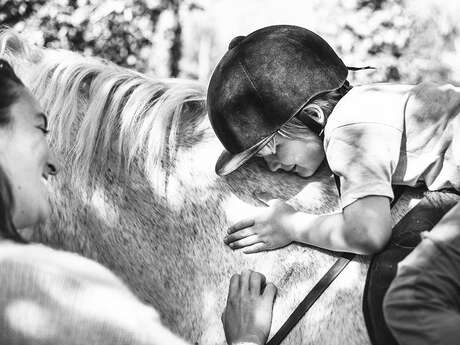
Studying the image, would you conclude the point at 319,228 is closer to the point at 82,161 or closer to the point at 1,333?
the point at 82,161

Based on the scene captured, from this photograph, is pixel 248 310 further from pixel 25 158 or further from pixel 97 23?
pixel 97 23

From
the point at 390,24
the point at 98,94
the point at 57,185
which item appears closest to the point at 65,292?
the point at 57,185

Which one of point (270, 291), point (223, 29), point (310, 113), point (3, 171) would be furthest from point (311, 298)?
point (223, 29)

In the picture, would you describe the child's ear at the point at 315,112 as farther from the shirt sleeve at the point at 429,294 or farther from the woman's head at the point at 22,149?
the woman's head at the point at 22,149

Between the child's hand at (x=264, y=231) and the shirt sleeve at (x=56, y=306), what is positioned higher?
the shirt sleeve at (x=56, y=306)

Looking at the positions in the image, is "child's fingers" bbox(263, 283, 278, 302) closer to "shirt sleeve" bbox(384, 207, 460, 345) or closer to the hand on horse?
the hand on horse

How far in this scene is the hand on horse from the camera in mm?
1949

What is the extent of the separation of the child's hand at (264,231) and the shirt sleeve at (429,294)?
0.44 meters

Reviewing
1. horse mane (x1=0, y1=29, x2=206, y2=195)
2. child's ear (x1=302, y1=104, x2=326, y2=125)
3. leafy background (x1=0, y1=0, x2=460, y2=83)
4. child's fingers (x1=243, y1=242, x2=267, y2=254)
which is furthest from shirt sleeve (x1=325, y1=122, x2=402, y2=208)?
leafy background (x1=0, y1=0, x2=460, y2=83)

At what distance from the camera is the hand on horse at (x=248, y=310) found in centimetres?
195

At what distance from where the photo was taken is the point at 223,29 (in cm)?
620

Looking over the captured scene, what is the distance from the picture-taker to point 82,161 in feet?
6.93

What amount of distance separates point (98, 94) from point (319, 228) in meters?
0.93

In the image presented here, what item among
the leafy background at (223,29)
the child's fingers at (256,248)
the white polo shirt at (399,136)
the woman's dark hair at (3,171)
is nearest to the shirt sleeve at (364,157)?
the white polo shirt at (399,136)
